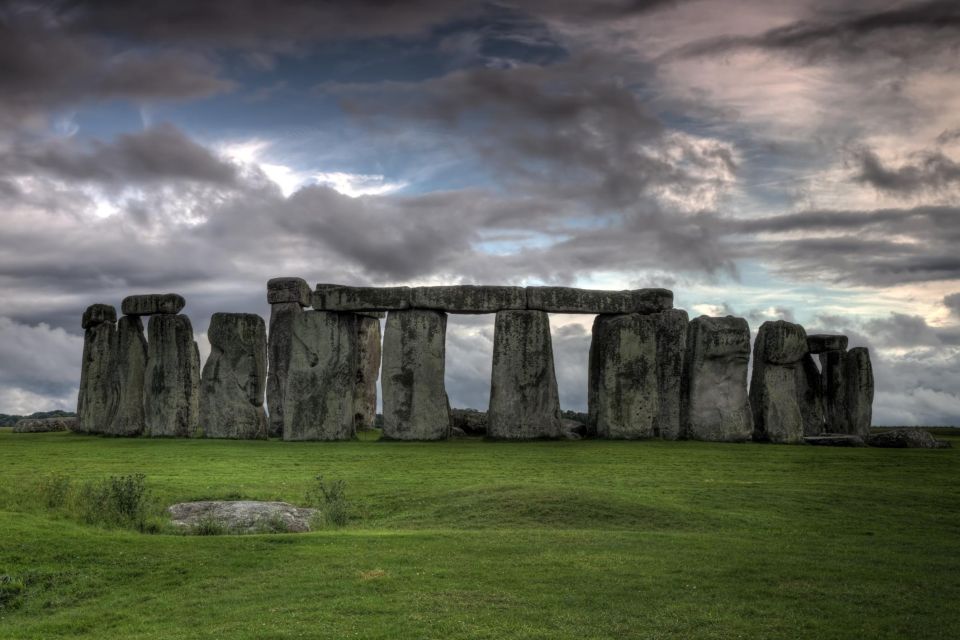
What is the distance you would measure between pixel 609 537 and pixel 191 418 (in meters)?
21.2

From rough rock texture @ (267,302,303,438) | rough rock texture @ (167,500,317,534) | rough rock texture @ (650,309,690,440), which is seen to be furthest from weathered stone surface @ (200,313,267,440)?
rough rock texture @ (167,500,317,534)

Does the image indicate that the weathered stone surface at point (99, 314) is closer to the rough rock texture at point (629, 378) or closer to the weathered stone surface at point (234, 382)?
the weathered stone surface at point (234, 382)

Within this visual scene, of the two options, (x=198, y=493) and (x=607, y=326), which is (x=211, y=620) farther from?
(x=607, y=326)

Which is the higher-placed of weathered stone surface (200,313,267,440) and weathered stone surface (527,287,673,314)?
weathered stone surface (527,287,673,314)

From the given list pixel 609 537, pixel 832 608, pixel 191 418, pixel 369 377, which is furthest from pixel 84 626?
pixel 369 377

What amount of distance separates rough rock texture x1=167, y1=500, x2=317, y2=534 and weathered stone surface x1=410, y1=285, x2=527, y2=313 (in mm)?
13591

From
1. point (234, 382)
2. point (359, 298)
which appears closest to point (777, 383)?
point (359, 298)

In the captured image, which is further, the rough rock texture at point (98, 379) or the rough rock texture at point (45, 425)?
the rough rock texture at point (45, 425)

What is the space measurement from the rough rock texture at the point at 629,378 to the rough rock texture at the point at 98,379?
55.6ft

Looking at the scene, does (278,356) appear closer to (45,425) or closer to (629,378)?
(629,378)

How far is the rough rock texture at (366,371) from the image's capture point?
36.8 meters

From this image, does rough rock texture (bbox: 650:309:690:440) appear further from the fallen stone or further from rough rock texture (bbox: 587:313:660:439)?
the fallen stone

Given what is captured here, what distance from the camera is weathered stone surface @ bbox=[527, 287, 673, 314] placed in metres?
31.8

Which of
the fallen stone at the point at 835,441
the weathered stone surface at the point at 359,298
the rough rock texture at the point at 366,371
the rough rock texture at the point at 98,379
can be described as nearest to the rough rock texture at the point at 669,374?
the fallen stone at the point at 835,441
